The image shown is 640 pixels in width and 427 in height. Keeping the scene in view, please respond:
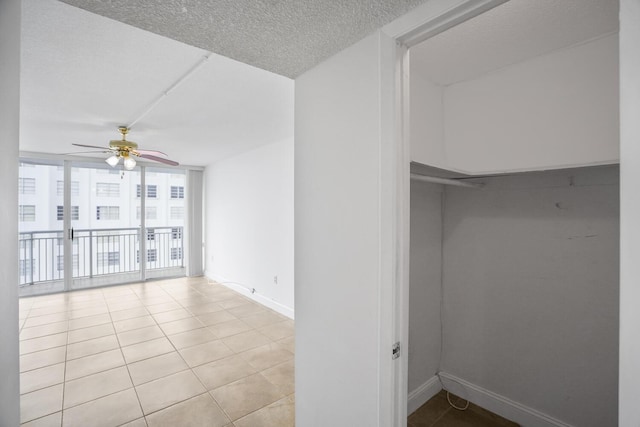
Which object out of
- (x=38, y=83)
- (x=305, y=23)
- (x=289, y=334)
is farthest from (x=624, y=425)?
(x=38, y=83)

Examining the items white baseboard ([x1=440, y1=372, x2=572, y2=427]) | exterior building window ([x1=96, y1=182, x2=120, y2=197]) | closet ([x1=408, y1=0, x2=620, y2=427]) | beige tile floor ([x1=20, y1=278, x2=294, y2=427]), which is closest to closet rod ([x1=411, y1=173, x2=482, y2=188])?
closet ([x1=408, y1=0, x2=620, y2=427])

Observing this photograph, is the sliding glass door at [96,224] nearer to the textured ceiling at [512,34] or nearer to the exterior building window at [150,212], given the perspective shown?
the exterior building window at [150,212]

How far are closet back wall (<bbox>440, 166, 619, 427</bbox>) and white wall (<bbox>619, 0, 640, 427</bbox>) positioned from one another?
1395 millimetres

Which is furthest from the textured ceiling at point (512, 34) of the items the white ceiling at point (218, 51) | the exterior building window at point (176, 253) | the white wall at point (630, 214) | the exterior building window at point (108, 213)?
the exterior building window at point (176, 253)

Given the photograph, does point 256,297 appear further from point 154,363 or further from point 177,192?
point 177,192

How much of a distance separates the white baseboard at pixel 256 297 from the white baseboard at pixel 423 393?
81.7 inches

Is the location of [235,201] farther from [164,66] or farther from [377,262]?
[377,262]

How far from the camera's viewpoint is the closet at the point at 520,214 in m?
1.59

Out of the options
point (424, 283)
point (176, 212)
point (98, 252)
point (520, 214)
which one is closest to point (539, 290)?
point (520, 214)

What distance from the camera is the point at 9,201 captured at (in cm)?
70

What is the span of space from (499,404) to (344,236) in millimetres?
1865

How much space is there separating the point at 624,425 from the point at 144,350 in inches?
143

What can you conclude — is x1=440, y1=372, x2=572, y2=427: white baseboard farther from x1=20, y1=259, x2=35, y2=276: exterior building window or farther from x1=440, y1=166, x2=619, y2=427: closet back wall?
x1=20, y1=259, x2=35, y2=276: exterior building window

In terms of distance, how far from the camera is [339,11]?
1.07 metres
